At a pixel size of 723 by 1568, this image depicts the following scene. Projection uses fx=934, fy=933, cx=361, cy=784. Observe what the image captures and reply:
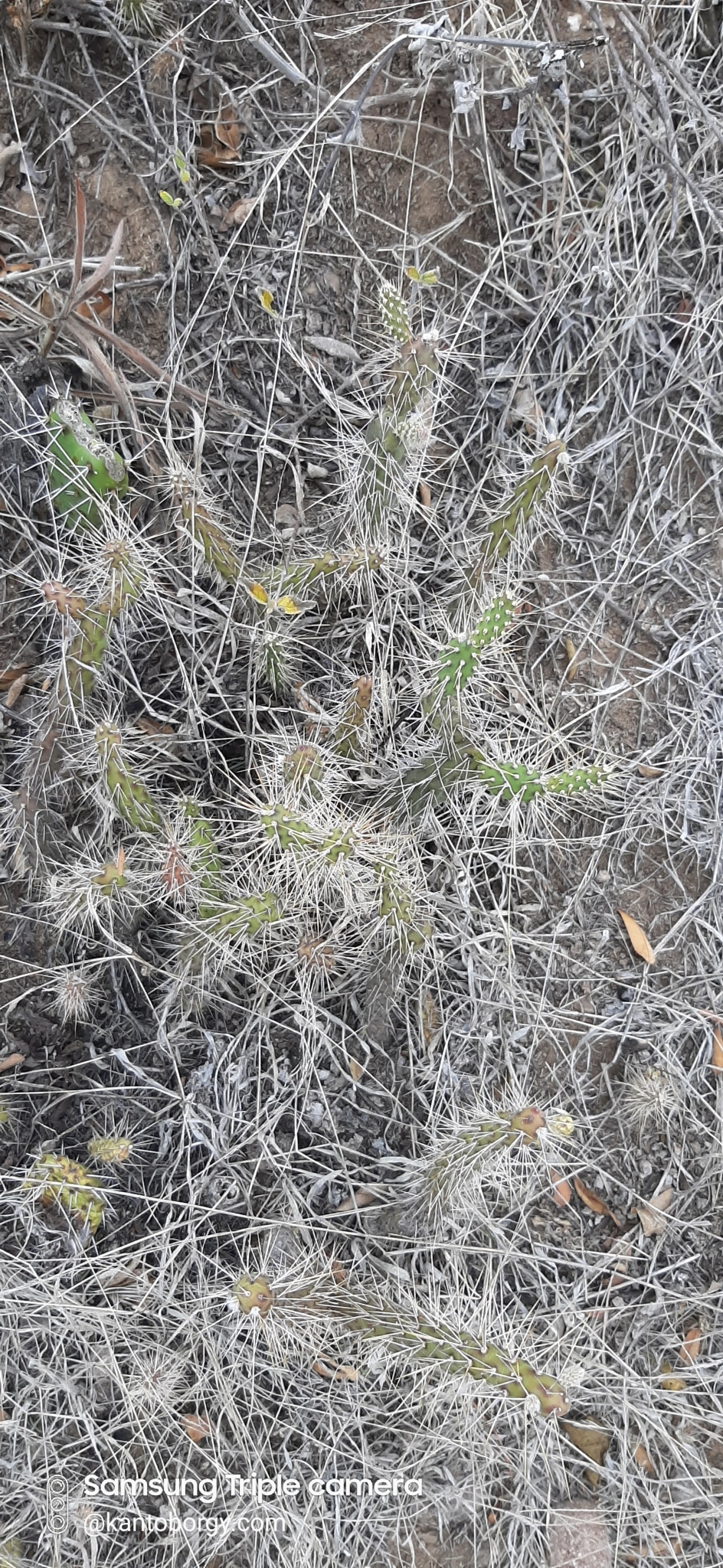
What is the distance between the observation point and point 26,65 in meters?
1.86

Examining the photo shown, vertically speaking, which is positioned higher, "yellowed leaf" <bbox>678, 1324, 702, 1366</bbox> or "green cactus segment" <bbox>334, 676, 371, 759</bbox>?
"green cactus segment" <bbox>334, 676, 371, 759</bbox>

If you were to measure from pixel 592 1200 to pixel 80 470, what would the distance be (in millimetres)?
1783

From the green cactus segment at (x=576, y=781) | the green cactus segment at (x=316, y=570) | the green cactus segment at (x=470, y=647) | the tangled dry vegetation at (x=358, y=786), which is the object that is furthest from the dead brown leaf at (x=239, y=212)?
the green cactus segment at (x=576, y=781)

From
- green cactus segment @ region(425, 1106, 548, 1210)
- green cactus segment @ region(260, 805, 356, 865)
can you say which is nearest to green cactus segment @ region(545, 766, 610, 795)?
green cactus segment @ region(260, 805, 356, 865)

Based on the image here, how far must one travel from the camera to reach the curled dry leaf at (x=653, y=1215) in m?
1.94

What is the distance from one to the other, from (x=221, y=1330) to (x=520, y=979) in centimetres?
88

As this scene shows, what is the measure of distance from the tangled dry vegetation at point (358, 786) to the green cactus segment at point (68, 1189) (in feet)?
0.04

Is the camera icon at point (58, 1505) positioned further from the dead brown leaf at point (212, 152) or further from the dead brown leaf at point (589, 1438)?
the dead brown leaf at point (212, 152)

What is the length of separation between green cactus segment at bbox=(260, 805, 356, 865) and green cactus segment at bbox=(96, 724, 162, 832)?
0.81 feet

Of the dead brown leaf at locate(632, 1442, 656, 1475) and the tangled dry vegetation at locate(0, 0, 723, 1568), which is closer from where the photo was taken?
the tangled dry vegetation at locate(0, 0, 723, 1568)

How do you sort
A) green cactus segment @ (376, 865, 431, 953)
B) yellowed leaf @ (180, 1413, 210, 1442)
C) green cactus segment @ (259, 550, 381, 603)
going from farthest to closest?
1. yellowed leaf @ (180, 1413, 210, 1442)
2. green cactus segment @ (259, 550, 381, 603)
3. green cactus segment @ (376, 865, 431, 953)

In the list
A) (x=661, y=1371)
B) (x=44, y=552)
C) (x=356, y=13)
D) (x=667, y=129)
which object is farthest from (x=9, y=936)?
(x=667, y=129)

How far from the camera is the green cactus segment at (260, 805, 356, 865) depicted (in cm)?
140

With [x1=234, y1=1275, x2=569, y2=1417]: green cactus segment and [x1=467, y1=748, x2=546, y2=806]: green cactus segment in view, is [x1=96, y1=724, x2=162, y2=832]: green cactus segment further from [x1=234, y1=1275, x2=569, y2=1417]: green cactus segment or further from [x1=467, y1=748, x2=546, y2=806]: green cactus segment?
[x1=234, y1=1275, x2=569, y2=1417]: green cactus segment
